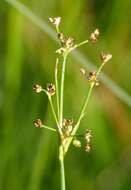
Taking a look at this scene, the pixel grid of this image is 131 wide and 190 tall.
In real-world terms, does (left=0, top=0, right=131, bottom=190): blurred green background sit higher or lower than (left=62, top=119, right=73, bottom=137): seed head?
higher

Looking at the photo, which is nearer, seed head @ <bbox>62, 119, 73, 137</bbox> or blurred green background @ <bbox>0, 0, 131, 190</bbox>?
seed head @ <bbox>62, 119, 73, 137</bbox>

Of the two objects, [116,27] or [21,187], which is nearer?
[21,187]

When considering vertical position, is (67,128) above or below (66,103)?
below

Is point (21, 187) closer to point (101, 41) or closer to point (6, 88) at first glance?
point (6, 88)

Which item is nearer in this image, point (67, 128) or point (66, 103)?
point (67, 128)

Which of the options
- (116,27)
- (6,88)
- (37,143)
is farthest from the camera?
(116,27)

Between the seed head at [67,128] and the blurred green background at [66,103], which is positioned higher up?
the blurred green background at [66,103]

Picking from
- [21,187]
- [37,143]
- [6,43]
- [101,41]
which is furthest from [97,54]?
[21,187]

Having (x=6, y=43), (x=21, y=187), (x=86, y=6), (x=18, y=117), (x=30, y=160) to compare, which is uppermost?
(x=86, y=6)
